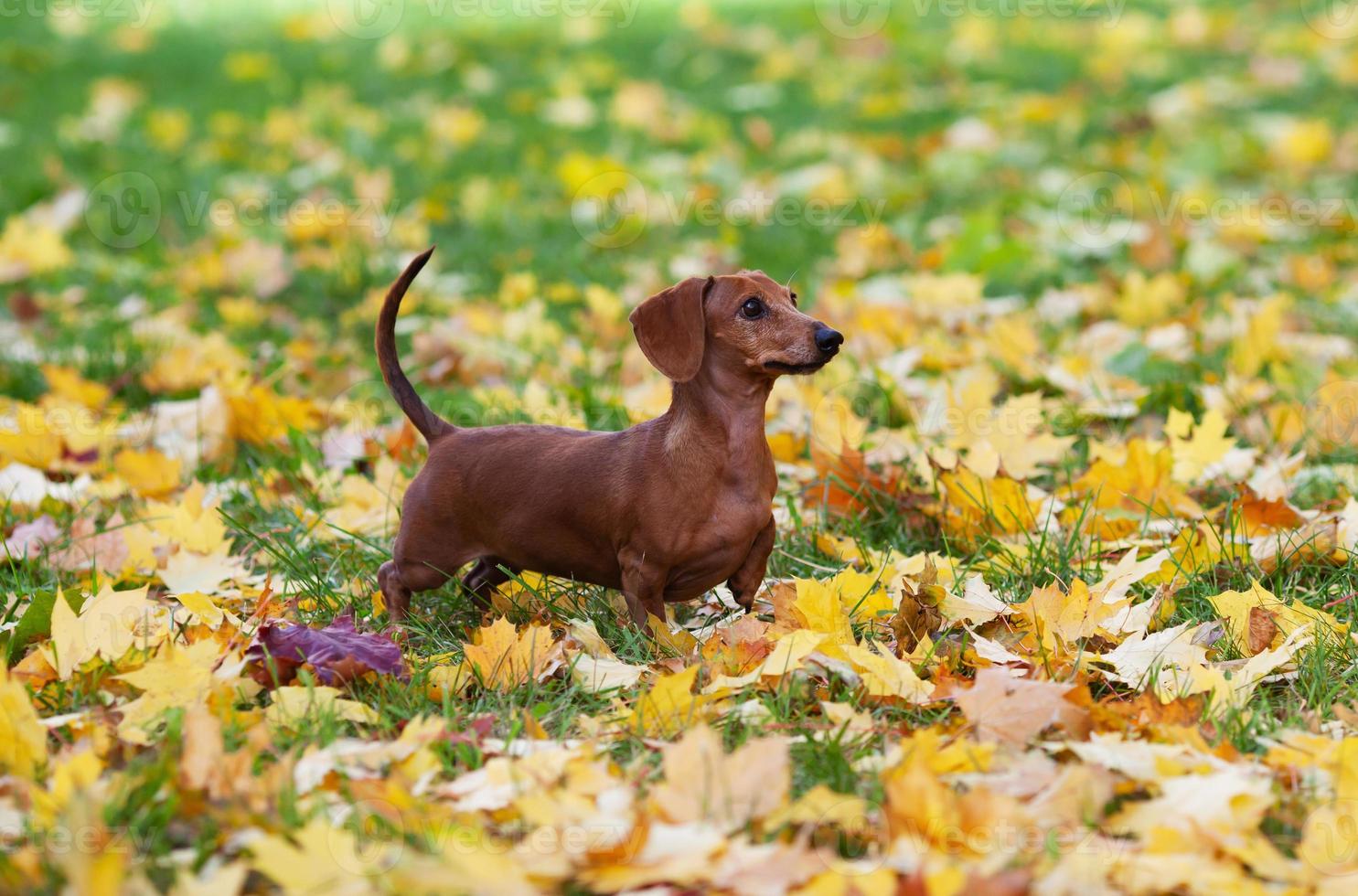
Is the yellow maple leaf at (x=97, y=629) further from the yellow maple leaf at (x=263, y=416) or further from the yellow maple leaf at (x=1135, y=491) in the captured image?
the yellow maple leaf at (x=1135, y=491)

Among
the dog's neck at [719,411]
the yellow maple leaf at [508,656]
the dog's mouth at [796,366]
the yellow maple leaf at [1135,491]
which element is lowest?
the yellow maple leaf at [1135,491]

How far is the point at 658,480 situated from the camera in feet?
7.89

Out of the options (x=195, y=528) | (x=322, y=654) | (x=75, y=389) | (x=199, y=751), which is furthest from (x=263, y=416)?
(x=199, y=751)

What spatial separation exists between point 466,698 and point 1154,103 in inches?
240

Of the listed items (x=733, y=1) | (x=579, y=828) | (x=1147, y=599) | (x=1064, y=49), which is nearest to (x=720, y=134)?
(x=1064, y=49)

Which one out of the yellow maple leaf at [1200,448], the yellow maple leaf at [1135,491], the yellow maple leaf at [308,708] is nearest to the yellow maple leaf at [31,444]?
the yellow maple leaf at [308,708]

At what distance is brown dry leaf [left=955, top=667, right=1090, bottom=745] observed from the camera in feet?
6.60

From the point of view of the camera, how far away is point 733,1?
10.7 meters

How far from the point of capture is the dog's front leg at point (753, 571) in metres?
2.52

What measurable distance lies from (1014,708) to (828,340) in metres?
0.64

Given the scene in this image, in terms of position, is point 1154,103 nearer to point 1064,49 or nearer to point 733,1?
point 1064,49

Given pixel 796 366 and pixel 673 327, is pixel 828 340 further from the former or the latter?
pixel 673 327

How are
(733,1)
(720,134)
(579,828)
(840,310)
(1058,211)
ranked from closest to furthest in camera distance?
(579,828) < (840,310) < (1058,211) < (720,134) < (733,1)

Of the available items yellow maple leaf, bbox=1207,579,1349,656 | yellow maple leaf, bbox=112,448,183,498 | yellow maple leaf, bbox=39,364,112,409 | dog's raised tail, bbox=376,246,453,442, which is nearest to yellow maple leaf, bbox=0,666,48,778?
dog's raised tail, bbox=376,246,453,442
